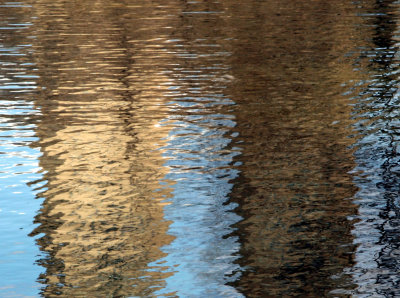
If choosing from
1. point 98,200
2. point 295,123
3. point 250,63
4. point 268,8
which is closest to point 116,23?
point 268,8

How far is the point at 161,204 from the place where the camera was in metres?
8.38

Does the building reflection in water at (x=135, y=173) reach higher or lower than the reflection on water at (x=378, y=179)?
higher

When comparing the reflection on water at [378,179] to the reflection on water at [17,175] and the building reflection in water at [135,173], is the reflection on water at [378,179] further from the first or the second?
the reflection on water at [17,175]

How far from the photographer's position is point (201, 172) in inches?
374

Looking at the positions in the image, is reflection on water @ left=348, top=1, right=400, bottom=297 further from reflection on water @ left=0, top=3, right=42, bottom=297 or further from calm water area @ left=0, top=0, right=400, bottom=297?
reflection on water @ left=0, top=3, right=42, bottom=297

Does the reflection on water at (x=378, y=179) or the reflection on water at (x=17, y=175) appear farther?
the reflection on water at (x=17, y=175)

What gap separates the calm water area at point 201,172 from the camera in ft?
21.7

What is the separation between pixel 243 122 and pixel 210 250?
5112 millimetres

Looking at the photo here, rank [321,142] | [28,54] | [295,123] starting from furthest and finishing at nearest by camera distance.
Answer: [28,54] < [295,123] < [321,142]

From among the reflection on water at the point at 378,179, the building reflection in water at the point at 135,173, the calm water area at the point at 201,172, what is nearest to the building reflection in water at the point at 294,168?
the calm water area at the point at 201,172

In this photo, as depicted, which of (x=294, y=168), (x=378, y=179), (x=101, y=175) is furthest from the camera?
(x=294, y=168)

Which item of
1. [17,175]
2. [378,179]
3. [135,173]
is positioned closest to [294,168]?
[378,179]

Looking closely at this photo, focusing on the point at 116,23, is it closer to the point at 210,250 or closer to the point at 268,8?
the point at 268,8

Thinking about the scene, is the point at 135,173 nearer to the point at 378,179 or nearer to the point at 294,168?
the point at 294,168
